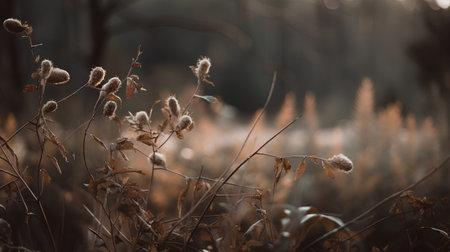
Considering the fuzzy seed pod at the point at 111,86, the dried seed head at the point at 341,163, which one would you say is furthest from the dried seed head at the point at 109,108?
the dried seed head at the point at 341,163

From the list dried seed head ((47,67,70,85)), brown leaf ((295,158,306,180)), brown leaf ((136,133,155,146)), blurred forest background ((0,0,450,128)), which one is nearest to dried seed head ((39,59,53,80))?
dried seed head ((47,67,70,85))

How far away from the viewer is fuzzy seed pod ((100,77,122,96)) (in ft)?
1.30

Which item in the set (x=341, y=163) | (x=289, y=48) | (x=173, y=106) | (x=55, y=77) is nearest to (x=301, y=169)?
(x=341, y=163)

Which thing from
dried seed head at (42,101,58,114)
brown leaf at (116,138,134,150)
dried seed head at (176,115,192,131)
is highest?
dried seed head at (42,101,58,114)

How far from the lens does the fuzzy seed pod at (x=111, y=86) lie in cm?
40

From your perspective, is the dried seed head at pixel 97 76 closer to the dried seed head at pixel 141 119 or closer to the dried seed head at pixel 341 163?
the dried seed head at pixel 141 119

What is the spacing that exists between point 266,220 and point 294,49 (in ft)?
29.9

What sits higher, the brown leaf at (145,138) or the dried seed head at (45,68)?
the dried seed head at (45,68)

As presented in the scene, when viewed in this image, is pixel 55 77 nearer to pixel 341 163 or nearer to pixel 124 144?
pixel 124 144

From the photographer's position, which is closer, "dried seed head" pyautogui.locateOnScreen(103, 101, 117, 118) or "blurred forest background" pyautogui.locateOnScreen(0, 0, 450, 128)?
"dried seed head" pyautogui.locateOnScreen(103, 101, 117, 118)

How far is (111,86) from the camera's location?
0.40 m

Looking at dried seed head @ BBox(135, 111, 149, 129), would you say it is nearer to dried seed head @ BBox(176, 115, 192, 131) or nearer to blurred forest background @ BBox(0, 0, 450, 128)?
dried seed head @ BBox(176, 115, 192, 131)

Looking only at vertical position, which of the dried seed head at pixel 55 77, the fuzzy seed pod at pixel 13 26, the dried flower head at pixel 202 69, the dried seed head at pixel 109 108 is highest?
the fuzzy seed pod at pixel 13 26

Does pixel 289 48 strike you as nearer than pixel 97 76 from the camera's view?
No
